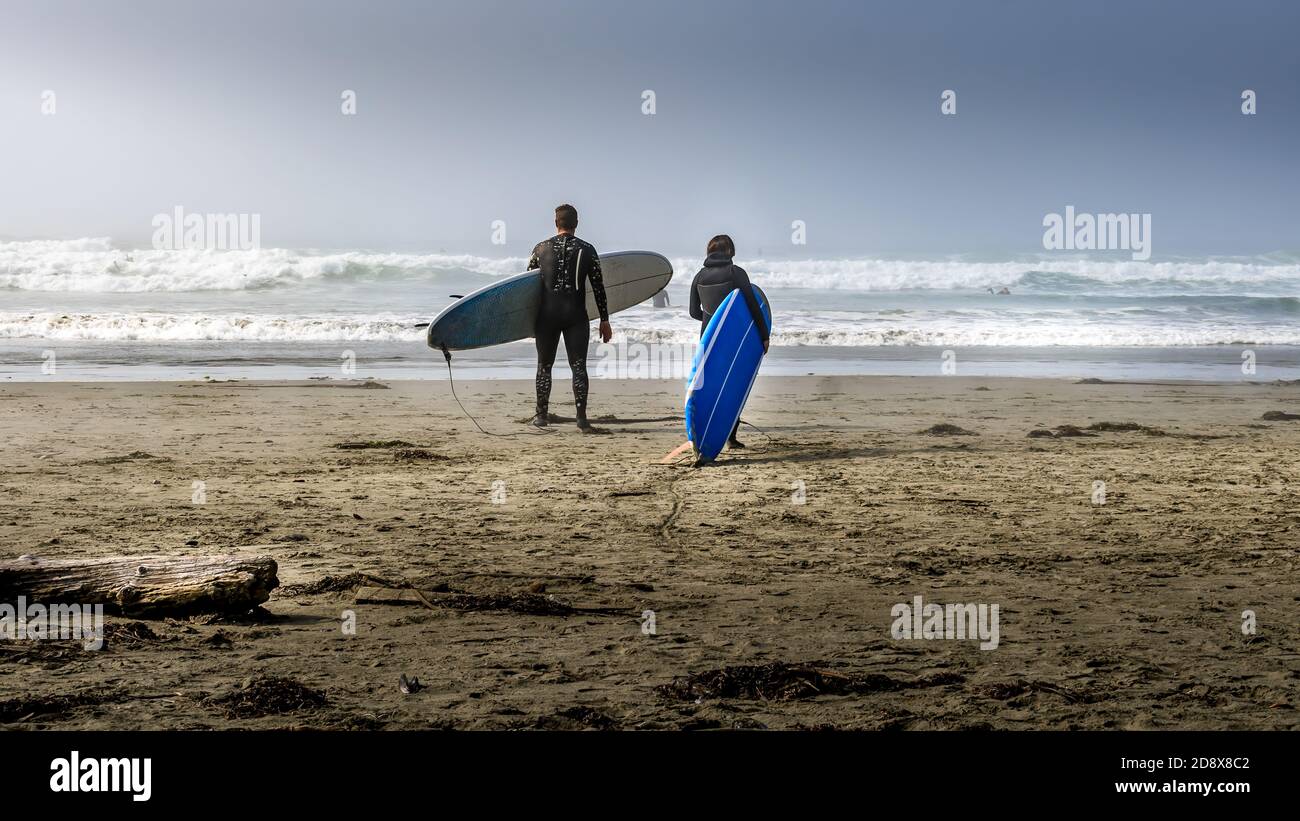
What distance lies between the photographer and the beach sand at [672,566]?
131 inches

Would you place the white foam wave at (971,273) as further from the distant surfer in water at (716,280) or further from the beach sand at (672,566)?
the beach sand at (672,566)

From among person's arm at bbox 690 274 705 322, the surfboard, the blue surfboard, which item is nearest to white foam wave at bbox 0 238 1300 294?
the surfboard

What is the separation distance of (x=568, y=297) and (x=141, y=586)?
19.7ft

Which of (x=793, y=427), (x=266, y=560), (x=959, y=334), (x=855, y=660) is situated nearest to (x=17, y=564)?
(x=266, y=560)

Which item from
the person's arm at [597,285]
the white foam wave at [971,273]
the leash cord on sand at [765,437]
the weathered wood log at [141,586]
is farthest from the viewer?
the white foam wave at [971,273]

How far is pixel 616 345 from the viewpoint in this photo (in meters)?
21.1

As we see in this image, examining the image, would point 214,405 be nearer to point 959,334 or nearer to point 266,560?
point 266,560

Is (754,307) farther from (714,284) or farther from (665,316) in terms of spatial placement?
(665,316)

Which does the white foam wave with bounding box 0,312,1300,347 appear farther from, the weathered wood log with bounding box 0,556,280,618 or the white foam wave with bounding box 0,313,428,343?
the weathered wood log with bounding box 0,556,280,618

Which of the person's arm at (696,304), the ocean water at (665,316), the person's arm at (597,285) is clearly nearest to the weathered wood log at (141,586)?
the person's arm at (696,304)

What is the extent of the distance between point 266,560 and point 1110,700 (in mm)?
2888

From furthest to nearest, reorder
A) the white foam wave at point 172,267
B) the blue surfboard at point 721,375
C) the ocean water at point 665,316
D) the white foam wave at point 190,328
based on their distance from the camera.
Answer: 1. the white foam wave at point 172,267
2. the white foam wave at point 190,328
3. the ocean water at point 665,316
4. the blue surfboard at point 721,375

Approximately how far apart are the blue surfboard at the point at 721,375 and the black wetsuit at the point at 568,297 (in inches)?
62.0

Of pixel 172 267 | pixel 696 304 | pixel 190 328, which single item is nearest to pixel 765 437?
pixel 696 304
